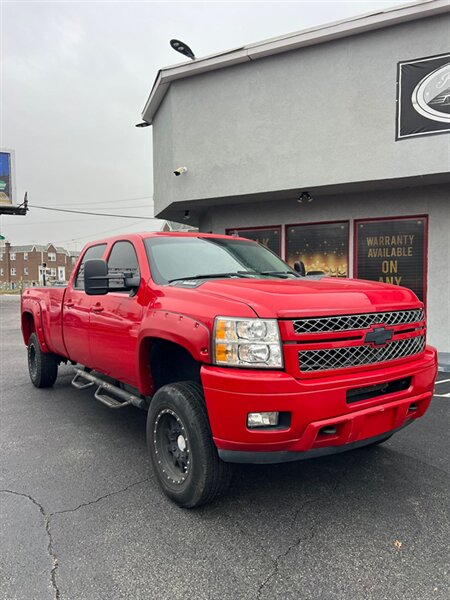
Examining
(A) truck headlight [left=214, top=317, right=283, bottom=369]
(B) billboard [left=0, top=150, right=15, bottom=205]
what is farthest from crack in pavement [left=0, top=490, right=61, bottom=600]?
(B) billboard [left=0, top=150, right=15, bottom=205]

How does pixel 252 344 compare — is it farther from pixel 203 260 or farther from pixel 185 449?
pixel 203 260

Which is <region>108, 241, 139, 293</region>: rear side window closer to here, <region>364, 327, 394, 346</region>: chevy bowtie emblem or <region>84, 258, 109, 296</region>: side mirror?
<region>84, 258, 109, 296</region>: side mirror

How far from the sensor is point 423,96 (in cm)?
795

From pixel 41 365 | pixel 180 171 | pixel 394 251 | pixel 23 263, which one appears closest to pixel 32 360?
pixel 41 365

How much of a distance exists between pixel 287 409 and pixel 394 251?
793 centimetres

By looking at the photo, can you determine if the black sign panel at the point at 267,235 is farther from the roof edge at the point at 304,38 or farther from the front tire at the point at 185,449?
the front tire at the point at 185,449

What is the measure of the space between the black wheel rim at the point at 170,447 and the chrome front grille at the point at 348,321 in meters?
1.07

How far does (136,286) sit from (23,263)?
101 m

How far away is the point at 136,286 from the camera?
142 inches

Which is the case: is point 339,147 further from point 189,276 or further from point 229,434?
point 229,434

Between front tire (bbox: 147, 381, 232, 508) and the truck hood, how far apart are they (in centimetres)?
73

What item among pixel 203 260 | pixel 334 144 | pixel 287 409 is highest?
pixel 334 144

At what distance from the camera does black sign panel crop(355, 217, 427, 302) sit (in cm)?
923

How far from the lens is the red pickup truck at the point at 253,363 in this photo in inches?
99.4
